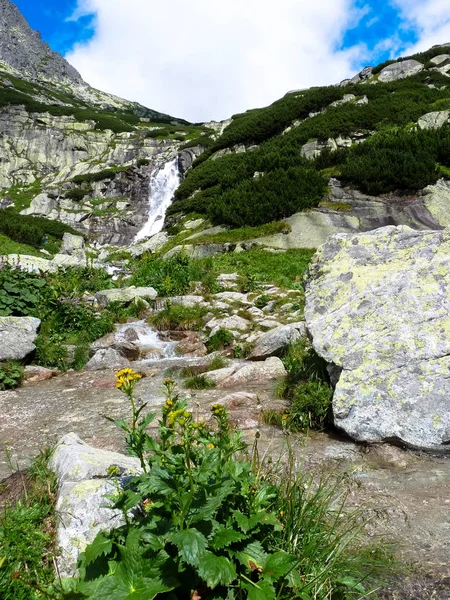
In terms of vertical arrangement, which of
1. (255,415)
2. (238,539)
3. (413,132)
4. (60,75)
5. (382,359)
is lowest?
(255,415)

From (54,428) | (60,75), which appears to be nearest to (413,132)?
(54,428)

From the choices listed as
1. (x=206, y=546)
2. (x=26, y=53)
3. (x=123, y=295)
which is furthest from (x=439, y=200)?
(x=26, y=53)

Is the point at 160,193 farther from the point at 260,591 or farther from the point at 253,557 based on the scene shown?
the point at 260,591

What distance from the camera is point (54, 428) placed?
5.22m

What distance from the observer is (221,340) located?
8.84 metres

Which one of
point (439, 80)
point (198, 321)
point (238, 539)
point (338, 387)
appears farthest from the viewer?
point (439, 80)

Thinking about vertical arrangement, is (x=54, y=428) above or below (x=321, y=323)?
below

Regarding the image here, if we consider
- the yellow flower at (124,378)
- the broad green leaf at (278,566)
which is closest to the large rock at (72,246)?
the yellow flower at (124,378)

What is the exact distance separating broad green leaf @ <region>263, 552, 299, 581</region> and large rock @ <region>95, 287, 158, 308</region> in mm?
10050

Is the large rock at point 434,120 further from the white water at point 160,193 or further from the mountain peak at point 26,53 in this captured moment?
the mountain peak at point 26,53

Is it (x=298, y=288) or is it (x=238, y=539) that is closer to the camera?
(x=238, y=539)

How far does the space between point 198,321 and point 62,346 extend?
3.28 metres

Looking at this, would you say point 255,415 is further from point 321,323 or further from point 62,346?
point 62,346

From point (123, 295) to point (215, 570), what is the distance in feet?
34.6
